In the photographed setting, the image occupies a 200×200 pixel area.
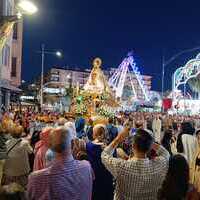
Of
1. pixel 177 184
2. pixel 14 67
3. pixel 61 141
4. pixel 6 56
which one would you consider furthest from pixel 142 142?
pixel 14 67

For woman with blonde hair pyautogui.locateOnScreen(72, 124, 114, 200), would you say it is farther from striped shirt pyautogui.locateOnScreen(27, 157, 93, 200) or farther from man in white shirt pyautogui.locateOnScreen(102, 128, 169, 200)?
striped shirt pyautogui.locateOnScreen(27, 157, 93, 200)

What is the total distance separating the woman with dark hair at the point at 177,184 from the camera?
4.02m

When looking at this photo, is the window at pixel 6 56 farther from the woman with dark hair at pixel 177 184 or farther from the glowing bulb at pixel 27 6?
the woman with dark hair at pixel 177 184

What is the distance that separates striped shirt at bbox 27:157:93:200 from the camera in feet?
13.4

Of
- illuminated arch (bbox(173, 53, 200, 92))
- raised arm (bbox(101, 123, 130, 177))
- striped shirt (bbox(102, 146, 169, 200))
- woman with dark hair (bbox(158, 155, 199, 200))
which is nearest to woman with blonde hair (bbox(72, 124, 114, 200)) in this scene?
raised arm (bbox(101, 123, 130, 177))

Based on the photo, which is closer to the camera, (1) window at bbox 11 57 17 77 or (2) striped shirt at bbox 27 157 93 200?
(2) striped shirt at bbox 27 157 93 200

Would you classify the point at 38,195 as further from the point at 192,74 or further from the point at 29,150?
the point at 192,74

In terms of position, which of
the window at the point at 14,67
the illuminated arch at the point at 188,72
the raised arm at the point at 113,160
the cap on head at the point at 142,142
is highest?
the illuminated arch at the point at 188,72

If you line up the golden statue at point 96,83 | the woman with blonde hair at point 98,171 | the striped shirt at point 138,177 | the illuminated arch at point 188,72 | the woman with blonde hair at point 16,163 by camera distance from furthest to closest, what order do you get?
the illuminated arch at point 188,72, the golden statue at point 96,83, the woman with blonde hair at point 16,163, the woman with blonde hair at point 98,171, the striped shirt at point 138,177

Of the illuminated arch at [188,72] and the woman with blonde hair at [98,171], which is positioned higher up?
the illuminated arch at [188,72]

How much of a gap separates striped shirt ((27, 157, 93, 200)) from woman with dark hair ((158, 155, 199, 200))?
30.5 inches

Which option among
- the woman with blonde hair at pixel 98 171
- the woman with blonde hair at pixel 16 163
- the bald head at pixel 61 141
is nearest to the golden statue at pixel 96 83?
the woman with blonde hair at pixel 16 163

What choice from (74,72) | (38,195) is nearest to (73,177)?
(38,195)

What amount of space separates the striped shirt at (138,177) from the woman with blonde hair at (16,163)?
311cm
